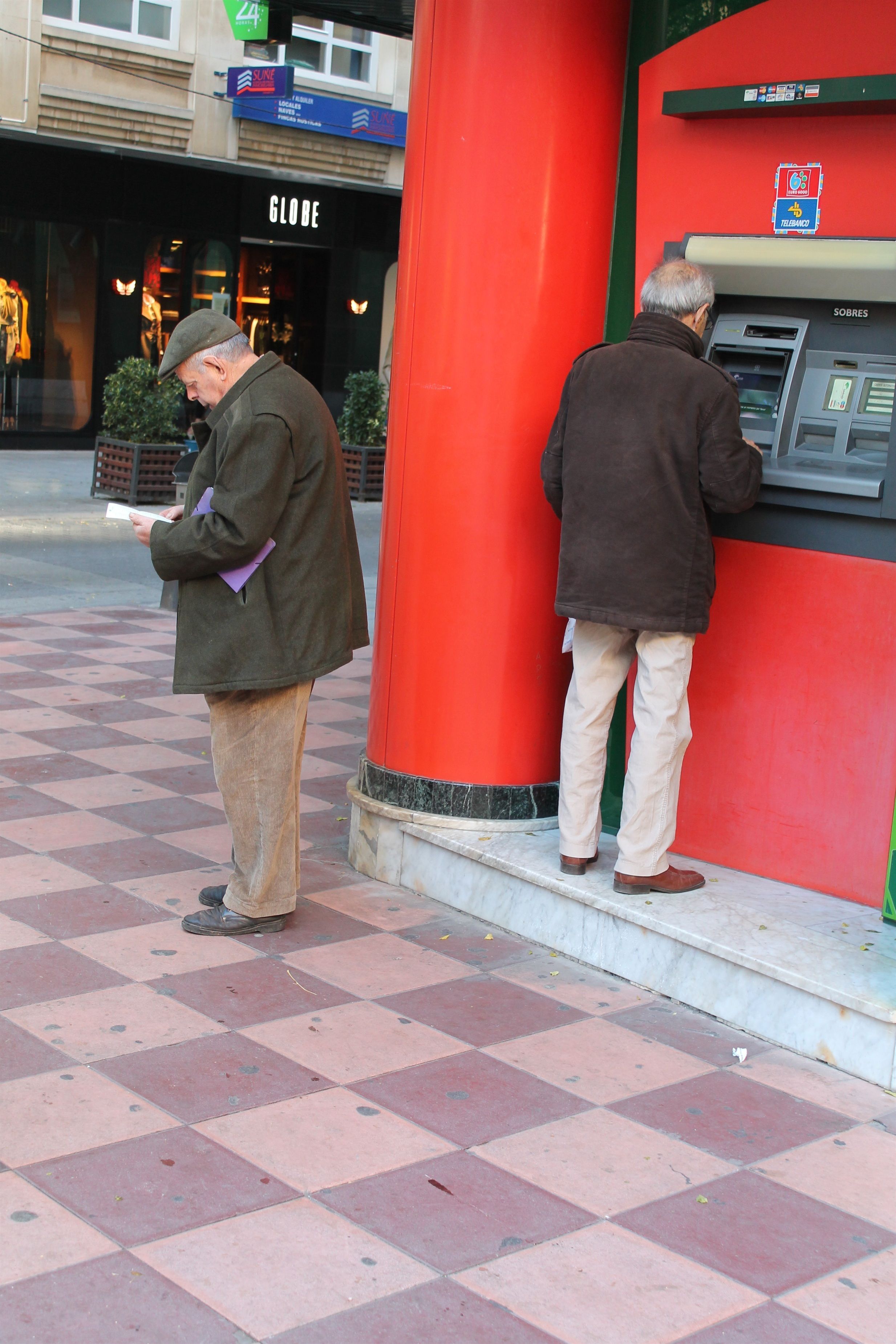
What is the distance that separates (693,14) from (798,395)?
114 cm

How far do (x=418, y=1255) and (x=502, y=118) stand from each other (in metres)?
3.04

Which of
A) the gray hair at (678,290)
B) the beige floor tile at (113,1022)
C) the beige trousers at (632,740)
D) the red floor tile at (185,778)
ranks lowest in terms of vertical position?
the beige floor tile at (113,1022)

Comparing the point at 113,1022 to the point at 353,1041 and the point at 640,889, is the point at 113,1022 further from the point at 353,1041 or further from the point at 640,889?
the point at 640,889

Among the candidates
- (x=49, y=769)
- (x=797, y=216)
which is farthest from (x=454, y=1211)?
(x=49, y=769)

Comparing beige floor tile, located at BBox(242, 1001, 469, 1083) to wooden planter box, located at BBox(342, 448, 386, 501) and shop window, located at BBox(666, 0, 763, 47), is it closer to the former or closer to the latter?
shop window, located at BBox(666, 0, 763, 47)

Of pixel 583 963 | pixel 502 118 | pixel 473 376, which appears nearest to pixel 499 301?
pixel 473 376

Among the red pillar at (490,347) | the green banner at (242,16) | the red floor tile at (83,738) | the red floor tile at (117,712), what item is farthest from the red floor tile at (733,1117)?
the green banner at (242,16)

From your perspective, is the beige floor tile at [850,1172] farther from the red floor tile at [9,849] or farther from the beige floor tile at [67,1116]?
the red floor tile at [9,849]

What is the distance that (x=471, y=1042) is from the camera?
348 cm

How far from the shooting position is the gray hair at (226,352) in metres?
3.74

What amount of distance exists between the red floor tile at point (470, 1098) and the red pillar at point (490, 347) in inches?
48.4

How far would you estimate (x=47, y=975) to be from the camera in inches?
144

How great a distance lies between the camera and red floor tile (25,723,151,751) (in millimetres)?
5758

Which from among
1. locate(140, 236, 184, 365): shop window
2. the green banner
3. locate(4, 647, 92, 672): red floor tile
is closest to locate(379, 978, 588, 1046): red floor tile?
locate(4, 647, 92, 672): red floor tile
